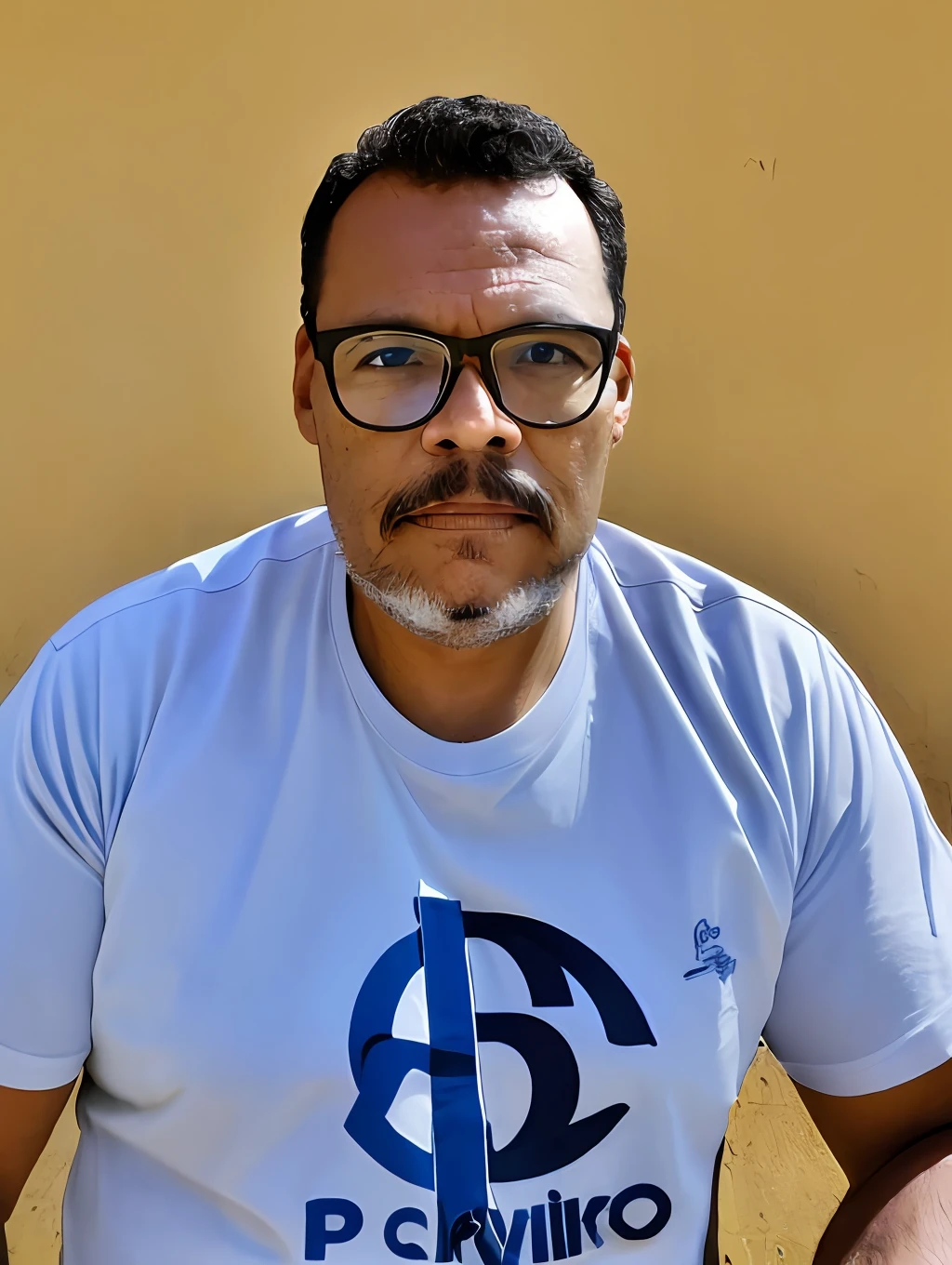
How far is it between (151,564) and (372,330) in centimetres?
118

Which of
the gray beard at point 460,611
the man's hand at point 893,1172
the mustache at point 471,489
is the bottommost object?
the man's hand at point 893,1172

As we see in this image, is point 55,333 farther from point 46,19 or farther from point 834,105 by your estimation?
point 834,105

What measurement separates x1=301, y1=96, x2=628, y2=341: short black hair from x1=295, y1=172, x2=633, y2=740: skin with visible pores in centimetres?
2

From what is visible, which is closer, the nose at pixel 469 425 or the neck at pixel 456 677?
the nose at pixel 469 425

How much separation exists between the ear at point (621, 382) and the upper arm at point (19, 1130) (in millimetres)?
1028

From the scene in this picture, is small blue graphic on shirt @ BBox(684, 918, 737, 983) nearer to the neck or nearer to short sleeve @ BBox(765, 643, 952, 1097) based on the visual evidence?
short sleeve @ BBox(765, 643, 952, 1097)

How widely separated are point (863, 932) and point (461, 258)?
3.03 ft

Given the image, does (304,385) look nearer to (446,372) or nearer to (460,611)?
(446,372)

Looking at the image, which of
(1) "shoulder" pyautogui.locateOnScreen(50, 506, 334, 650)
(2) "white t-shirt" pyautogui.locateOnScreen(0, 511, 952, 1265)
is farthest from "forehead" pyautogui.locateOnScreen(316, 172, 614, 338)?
(2) "white t-shirt" pyautogui.locateOnScreen(0, 511, 952, 1265)

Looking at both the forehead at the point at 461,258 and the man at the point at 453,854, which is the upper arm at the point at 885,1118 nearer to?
the man at the point at 453,854

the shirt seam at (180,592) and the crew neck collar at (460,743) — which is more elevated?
the shirt seam at (180,592)

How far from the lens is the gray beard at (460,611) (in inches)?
46.4

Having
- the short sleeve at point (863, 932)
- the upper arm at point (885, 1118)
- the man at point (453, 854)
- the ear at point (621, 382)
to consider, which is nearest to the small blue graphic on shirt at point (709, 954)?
the man at point (453, 854)

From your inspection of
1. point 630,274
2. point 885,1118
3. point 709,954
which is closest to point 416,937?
point 709,954
